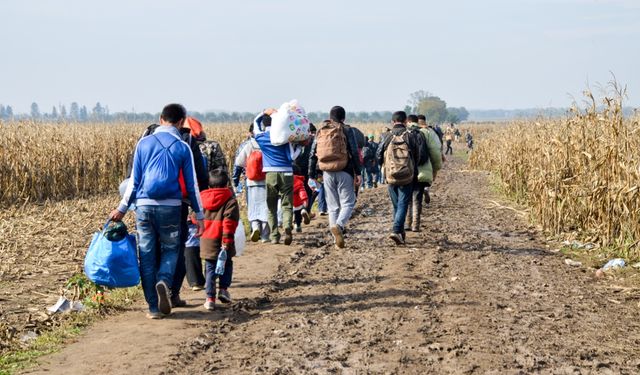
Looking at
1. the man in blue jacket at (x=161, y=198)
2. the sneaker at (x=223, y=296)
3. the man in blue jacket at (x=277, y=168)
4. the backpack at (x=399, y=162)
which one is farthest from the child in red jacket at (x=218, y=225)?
the backpack at (x=399, y=162)

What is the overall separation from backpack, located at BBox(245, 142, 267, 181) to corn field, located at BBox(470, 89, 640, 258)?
497 centimetres

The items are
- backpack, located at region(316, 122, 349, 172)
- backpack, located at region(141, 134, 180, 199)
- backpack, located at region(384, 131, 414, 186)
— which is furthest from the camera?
backpack, located at region(384, 131, 414, 186)

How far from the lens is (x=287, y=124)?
11.8 m

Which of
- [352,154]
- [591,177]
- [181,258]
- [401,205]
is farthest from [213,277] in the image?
[591,177]

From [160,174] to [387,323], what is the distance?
249 centimetres

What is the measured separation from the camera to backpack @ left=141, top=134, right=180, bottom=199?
24.6 feet

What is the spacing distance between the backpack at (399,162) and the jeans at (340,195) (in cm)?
79

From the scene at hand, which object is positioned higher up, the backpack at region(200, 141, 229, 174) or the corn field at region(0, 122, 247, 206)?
the backpack at region(200, 141, 229, 174)

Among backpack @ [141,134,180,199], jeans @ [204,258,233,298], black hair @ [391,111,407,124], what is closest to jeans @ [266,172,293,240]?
black hair @ [391,111,407,124]

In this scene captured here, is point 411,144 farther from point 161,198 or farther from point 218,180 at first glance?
point 161,198

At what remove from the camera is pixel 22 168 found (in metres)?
18.9

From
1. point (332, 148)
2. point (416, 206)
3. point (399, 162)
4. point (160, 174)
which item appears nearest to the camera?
point (160, 174)

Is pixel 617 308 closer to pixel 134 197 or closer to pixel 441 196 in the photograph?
pixel 134 197

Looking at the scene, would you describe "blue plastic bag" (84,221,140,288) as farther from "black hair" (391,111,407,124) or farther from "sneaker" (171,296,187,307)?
"black hair" (391,111,407,124)
